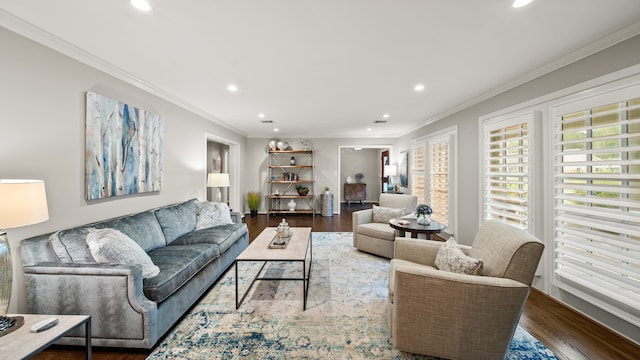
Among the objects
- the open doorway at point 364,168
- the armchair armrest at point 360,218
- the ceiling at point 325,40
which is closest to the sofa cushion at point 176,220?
the ceiling at point 325,40

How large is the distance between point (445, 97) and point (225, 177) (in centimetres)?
399

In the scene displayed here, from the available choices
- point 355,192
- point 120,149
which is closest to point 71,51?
point 120,149

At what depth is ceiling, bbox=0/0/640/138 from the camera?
166cm

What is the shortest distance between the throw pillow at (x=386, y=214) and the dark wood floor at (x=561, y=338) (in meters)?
1.83

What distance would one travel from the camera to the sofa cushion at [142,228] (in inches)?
95.1

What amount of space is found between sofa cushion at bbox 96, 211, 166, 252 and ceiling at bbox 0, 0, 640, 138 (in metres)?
1.59

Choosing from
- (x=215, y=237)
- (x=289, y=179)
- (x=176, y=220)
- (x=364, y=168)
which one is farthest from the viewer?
(x=364, y=168)

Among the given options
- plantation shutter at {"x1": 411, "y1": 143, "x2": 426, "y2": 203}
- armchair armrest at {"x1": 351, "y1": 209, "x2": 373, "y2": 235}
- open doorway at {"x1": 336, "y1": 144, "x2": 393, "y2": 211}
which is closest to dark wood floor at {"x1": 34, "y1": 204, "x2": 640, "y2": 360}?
armchair armrest at {"x1": 351, "y1": 209, "x2": 373, "y2": 235}

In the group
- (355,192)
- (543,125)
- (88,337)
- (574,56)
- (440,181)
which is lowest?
(88,337)

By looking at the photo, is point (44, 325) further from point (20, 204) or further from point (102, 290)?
point (20, 204)

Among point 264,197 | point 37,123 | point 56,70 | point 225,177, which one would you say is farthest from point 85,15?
point 264,197

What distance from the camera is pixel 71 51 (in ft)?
7.14

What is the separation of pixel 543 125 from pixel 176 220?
4.46 meters

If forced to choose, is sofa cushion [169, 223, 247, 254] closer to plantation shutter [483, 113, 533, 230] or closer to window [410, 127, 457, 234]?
plantation shutter [483, 113, 533, 230]
